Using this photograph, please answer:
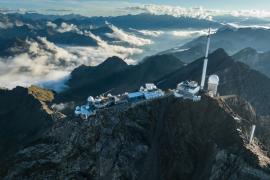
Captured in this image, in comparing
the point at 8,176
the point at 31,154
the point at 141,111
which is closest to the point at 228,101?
the point at 141,111

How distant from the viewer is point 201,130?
14288 cm

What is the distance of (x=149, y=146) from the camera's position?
473 feet

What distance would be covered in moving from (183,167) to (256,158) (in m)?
25.3

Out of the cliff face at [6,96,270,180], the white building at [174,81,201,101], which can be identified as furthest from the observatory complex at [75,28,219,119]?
the cliff face at [6,96,270,180]

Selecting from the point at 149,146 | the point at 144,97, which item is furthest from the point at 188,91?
the point at 149,146

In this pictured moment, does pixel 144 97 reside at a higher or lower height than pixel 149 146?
higher

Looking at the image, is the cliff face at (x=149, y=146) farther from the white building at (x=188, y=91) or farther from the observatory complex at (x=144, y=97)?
the observatory complex at (x=144, y=97)

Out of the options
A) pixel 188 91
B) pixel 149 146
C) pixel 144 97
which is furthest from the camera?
pixel 144 97

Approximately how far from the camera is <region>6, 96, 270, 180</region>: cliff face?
134 meters

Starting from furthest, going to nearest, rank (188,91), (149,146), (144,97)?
(144,97)
(188,91)
(149,146)

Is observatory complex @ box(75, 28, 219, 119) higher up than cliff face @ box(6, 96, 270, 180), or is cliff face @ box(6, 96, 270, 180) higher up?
observatory complex @ box(75, 28, 219, 119)

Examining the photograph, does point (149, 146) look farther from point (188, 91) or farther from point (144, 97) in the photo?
point (188, 91)

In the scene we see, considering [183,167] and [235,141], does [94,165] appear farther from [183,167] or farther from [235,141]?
[235,141]

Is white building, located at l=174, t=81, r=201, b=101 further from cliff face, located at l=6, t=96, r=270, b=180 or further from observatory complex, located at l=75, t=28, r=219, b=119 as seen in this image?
cliff face, located at l=6, t=96, r=270, b=180
